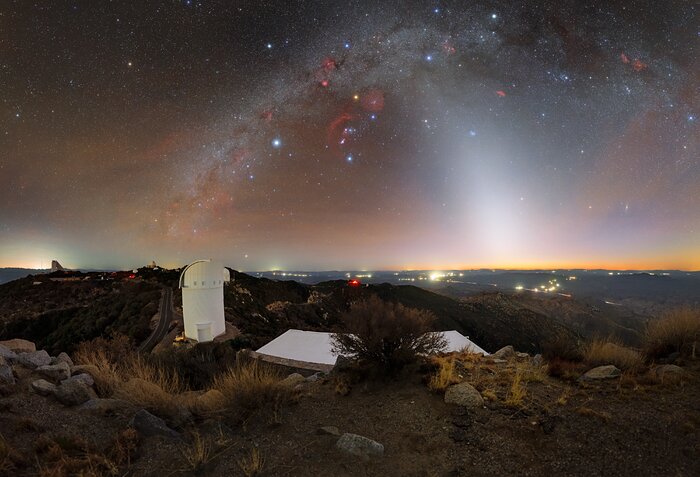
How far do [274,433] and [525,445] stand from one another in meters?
3.35

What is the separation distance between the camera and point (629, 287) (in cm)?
16738

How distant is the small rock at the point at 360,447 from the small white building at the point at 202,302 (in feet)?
74.3

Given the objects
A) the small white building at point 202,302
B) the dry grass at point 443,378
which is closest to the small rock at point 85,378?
the dry grass at point 443,378

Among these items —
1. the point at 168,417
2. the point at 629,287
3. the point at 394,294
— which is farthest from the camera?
the point at 629,287

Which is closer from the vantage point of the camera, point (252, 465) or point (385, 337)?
point (252, 465)

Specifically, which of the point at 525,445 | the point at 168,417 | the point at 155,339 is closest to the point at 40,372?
the point at 168,417

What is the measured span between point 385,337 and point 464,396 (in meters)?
1.88

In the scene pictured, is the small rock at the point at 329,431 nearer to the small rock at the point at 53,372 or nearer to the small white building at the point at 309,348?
the small rock at the point at 53,372

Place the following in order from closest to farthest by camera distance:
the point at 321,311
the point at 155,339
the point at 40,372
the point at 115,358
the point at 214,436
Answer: the point at 214,436 → the point at 40,372 → the point at 115,358 → the point at 155,339 → the point at 321,311

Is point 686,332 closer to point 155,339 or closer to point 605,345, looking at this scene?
point 605,345

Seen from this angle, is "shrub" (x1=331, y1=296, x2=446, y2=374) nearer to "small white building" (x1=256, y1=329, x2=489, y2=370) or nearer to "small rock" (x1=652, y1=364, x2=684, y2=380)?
"small rock" (x1=652, y1=364, x2=684, y2=380)

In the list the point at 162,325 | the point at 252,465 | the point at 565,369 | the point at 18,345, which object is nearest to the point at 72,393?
the point at 252,465

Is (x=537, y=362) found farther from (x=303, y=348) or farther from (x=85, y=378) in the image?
(x=303, y=348)

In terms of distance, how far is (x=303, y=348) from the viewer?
1738cm
